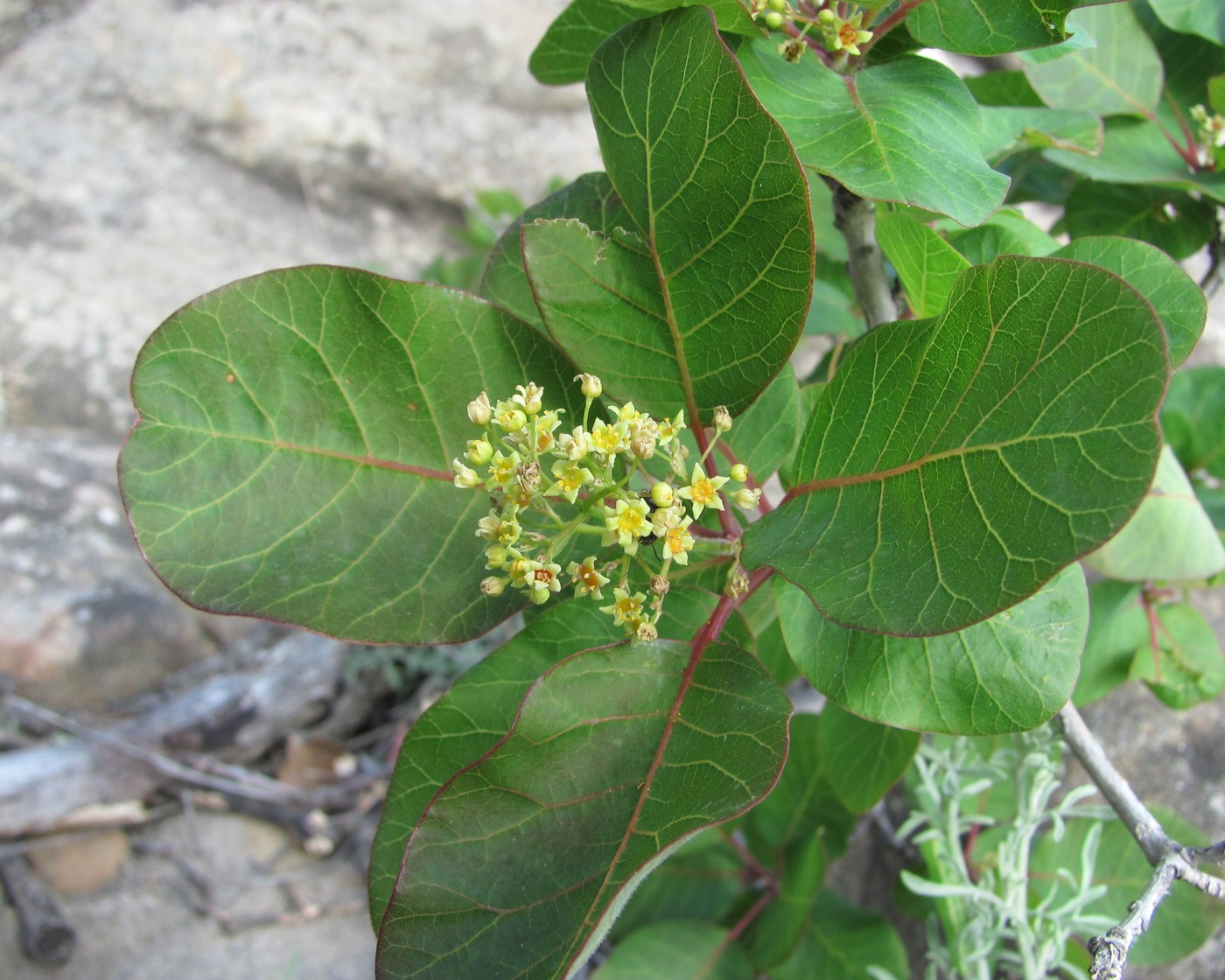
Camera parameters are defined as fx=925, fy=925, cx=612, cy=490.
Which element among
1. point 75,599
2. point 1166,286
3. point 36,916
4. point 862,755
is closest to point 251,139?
point 75,599

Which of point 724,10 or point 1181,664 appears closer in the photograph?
point 724,10

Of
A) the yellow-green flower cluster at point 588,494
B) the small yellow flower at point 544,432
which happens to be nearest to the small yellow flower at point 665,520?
the yellow-green flower cluster at point 588,494

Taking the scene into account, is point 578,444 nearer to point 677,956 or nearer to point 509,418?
point 509,418

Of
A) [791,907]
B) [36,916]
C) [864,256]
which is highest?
[864,256]

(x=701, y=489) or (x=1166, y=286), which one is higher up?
(x=1166, y=286)

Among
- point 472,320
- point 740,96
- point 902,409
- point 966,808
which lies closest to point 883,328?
point 902,409

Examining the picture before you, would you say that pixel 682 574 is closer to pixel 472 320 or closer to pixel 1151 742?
pixel 472 320
